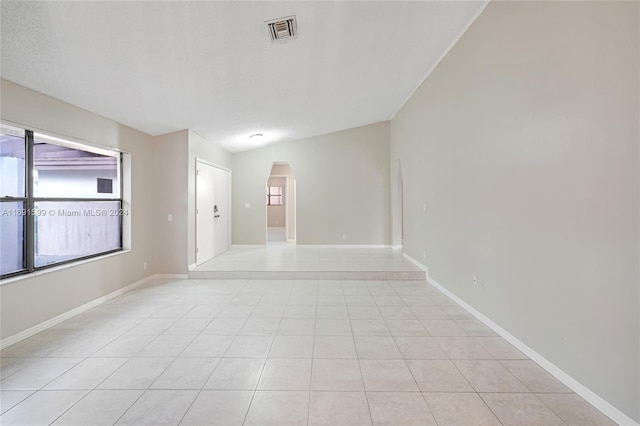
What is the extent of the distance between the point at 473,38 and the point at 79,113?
4.71 m

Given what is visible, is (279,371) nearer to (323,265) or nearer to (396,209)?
(323,265)

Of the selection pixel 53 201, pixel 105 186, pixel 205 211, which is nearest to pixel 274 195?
pixel 205 211

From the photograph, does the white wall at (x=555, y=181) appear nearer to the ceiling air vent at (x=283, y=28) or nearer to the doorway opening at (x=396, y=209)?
the ceiling air vent at (x=283, y=28)

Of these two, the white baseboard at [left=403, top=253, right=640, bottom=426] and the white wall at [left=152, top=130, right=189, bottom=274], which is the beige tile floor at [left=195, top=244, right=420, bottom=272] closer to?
the white wall at [left=152, top=130, right=189, bottom=274]

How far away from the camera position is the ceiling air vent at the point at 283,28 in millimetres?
2668

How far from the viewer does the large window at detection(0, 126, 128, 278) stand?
286cm

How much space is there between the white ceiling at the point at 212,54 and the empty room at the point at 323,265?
0.02 m

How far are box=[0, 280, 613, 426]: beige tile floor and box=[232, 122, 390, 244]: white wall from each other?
4.00 metres

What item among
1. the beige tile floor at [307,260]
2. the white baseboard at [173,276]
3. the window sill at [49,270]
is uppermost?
the window sill at [49,270]

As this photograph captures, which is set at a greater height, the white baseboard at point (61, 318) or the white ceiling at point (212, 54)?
the white ceiling at point (212, 54)

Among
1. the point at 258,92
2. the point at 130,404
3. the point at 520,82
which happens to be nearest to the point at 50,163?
the point at 258,92

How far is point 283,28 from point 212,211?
4.35m

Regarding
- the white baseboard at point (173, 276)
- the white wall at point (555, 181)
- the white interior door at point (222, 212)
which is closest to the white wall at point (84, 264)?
the white baseboard at point (173, 276)

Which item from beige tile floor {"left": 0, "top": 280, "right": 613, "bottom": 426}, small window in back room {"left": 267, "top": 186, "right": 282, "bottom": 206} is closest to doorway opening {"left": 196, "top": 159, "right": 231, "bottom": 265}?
beige tile floor {"left": 0, "top": 280, "right": 613, "bottom": 426}
